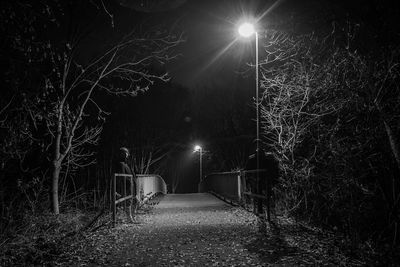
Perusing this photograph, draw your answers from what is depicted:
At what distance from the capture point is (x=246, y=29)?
34.4 feet

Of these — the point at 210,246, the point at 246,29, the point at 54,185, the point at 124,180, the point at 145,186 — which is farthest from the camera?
the point at 145,186

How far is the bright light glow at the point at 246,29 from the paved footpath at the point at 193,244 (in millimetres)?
5259

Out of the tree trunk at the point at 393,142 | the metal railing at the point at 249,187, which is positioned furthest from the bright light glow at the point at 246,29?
the tree trunk at the point at 393,142

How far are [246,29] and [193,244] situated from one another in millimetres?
6244

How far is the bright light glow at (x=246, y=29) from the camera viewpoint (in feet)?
34.4

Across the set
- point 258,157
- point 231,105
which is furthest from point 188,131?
point 258,157

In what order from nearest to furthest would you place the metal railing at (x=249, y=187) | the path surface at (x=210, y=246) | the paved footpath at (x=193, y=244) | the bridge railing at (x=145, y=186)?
the path surface at (x=210, y=246) < the paved footpath at (x=193, y=244) < the metal railing at (x=249, y=187) < the bridge railing at (x=145, y=186)

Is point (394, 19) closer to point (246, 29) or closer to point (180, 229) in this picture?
point (246, 29)

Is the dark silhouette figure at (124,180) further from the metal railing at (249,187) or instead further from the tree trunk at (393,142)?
the tree trunk at (393,142)

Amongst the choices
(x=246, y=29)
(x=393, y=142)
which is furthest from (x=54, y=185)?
(x=393, y=142)

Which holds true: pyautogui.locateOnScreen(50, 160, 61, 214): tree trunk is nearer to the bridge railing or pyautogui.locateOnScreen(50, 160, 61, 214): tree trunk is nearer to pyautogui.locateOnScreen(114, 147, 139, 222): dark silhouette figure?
pyautogui.locateOnScreen(114, 147, 139, 222): dark silhouette figure

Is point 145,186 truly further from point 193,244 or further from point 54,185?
point 193,244

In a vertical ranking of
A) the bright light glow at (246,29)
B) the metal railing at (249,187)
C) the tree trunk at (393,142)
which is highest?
the bright light glow at (246,29)

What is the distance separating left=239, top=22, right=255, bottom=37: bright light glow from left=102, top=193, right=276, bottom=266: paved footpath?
5.26m
